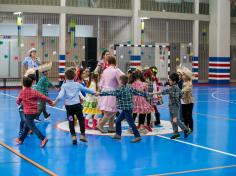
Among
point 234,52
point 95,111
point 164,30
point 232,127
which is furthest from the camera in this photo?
point 234,52

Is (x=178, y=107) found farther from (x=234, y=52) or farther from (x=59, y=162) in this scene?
(x=234, y=52)

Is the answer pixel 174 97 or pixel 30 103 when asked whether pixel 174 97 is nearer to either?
pixel 174 97

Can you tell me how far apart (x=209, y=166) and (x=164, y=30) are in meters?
22.4

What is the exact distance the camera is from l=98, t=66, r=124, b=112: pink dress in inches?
409

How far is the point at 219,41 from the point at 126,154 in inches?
885

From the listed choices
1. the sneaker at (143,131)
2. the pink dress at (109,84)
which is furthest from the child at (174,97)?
the pink dress at (109,84)

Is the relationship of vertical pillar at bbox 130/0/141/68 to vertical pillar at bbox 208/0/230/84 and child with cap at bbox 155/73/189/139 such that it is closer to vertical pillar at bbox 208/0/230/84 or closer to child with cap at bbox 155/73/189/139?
vertical pillar at bbox 208/0/230/84

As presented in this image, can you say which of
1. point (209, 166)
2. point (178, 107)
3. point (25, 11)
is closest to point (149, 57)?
point (25, 11)

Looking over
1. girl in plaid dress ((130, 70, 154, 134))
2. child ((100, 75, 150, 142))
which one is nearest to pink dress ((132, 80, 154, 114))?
girl in plaid dress ((130, 70, 154, 134))

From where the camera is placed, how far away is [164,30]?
2953 cm

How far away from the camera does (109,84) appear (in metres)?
10.5

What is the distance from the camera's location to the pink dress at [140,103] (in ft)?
34.8

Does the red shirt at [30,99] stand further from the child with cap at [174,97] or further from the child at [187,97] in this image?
the child at [187,97]

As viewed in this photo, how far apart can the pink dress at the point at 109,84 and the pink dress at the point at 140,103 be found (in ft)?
1.60
